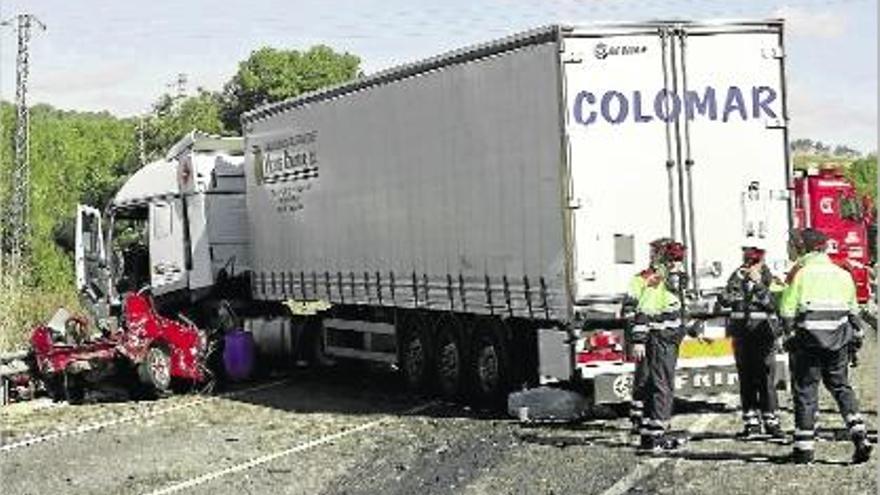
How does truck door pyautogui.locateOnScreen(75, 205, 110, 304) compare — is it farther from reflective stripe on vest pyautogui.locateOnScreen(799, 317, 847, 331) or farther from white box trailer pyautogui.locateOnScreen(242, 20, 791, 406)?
reflective stripe on vest pyautogui.locateOnScreen(799, 317, 847, 331)

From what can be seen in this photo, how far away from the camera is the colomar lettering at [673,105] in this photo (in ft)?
39.8

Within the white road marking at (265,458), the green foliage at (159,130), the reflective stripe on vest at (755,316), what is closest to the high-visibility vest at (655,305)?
the reflective stripe on vest at (755,316)

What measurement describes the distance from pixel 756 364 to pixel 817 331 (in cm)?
153

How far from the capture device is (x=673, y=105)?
488 inches

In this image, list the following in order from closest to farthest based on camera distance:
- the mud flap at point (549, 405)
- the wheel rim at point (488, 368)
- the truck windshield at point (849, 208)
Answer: the mud flap at point (549, 405), the wheel rim at point (488, 368), the truck windshield at point (849, 208)

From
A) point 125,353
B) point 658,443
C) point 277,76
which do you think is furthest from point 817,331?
point 277,76

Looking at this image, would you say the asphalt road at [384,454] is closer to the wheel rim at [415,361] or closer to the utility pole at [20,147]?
the wheel rim at [415,361]

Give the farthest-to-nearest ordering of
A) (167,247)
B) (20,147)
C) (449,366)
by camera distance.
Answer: (20,147)
(167,247)
(449,366)

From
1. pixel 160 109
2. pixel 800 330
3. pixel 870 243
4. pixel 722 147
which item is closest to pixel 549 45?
pixel 722 147

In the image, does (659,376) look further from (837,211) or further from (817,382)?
(837,211)

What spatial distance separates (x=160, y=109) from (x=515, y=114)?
65321 millimetres

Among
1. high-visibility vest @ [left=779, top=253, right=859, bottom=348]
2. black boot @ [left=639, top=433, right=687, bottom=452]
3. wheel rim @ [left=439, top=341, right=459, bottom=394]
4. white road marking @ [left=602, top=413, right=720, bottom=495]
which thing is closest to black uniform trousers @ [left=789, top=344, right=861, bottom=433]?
high-visibility vest @ [left=779, top=253, right=859, bottom=348]

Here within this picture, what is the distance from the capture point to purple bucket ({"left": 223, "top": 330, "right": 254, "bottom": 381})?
18.7 metres

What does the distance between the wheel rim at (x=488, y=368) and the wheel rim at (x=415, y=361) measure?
1.37m
